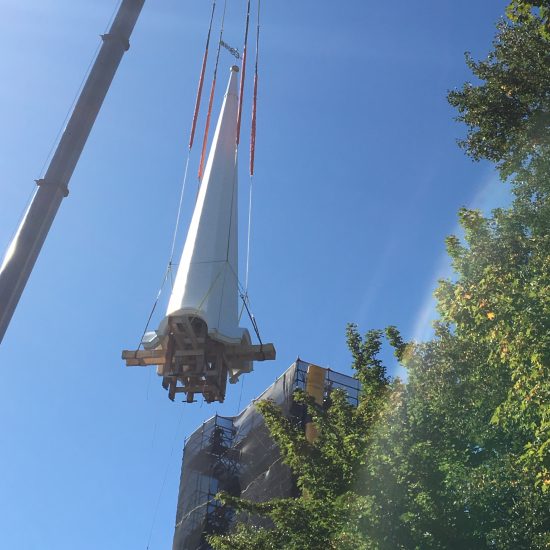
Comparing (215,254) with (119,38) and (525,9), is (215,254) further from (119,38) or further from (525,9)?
(525,9)

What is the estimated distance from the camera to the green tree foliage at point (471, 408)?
16000 mm

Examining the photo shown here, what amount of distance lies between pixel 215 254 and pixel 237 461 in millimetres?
23502

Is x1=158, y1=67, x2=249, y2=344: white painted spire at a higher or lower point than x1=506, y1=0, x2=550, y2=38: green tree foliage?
higher

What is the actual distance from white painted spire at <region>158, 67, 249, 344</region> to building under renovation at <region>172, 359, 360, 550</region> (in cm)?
1500

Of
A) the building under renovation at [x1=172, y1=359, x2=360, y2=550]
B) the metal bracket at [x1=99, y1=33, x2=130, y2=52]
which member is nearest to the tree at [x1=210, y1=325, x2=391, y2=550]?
the metal bracket at [x1=99, y1=33, x2=130, y2=52]

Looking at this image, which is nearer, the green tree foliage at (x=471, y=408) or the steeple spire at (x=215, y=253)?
the green tree foliage at (x=471, y=408)

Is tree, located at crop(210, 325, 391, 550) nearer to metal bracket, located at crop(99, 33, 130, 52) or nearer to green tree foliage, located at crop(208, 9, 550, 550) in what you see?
green tree foliage, located at crop(208, 9, 550, 550)

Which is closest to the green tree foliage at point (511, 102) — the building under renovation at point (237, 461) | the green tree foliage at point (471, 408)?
the green tree foliage at point (471, 408)

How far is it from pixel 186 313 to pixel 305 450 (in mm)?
7851

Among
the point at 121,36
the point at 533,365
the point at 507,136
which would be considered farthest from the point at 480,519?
the point at 121,36

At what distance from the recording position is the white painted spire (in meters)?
26.5

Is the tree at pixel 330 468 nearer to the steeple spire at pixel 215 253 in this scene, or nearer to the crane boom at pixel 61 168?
the steeple spire at pixel 215 253

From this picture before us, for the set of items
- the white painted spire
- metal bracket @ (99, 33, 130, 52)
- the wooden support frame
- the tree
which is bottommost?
the tree

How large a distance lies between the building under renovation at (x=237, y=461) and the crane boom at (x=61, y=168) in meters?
26.9
